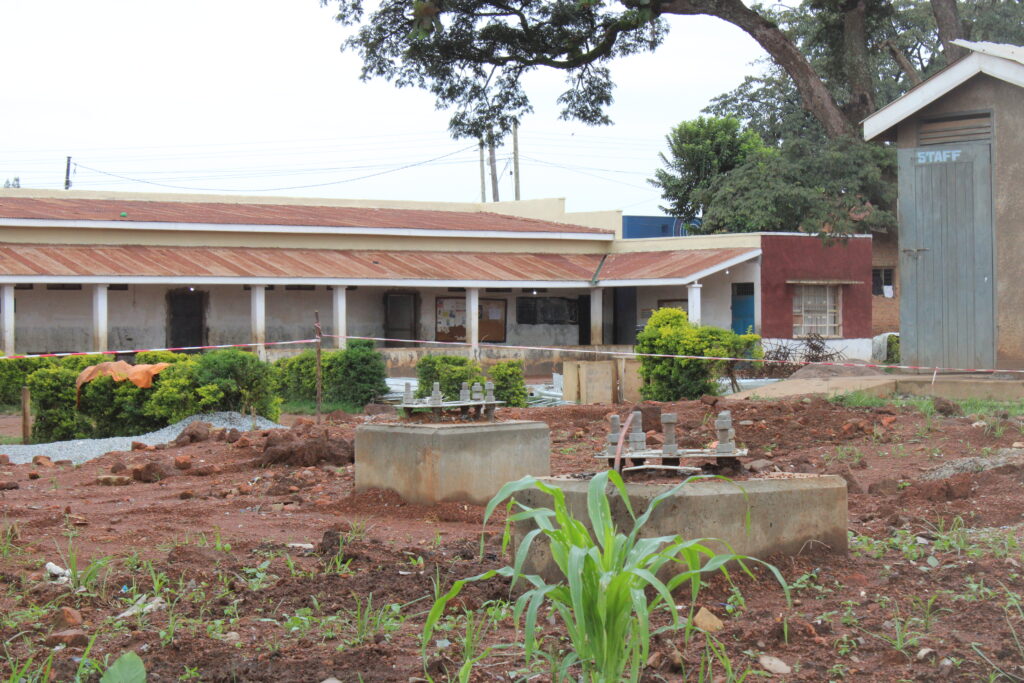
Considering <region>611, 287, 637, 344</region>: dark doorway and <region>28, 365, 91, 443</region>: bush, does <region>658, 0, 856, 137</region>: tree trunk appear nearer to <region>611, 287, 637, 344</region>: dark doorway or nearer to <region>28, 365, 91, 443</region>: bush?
<region>28, 365, 91, 443</region>: bush

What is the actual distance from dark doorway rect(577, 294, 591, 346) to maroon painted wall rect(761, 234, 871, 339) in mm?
5679

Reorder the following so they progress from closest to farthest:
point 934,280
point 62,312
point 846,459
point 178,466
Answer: point 846,459, point 178,466, point 934,280, point 62,312

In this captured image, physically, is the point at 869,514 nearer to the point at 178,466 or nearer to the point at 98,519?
the point at 98,519

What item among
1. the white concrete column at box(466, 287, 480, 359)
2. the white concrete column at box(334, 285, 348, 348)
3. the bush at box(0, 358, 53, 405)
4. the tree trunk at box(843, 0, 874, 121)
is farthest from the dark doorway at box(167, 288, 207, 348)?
the tree trunk at box(843, 0, 874, 121)

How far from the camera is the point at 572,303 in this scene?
111 feet

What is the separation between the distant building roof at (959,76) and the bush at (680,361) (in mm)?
5028

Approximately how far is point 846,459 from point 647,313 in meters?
23.9

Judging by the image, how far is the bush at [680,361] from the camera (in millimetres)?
18500

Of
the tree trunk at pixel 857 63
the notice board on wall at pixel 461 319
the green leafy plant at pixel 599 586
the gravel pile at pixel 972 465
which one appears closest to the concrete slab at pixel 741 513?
the green leafy plant at pixel 599 586

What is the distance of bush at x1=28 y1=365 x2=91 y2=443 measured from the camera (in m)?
15.7

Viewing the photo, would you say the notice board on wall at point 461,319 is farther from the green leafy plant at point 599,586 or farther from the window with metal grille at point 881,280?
the green leafy plant at point 599,586

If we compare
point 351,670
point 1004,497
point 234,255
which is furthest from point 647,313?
point 351,670

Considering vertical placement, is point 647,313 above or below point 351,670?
above

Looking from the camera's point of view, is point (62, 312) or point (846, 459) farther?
point (62, 312)
